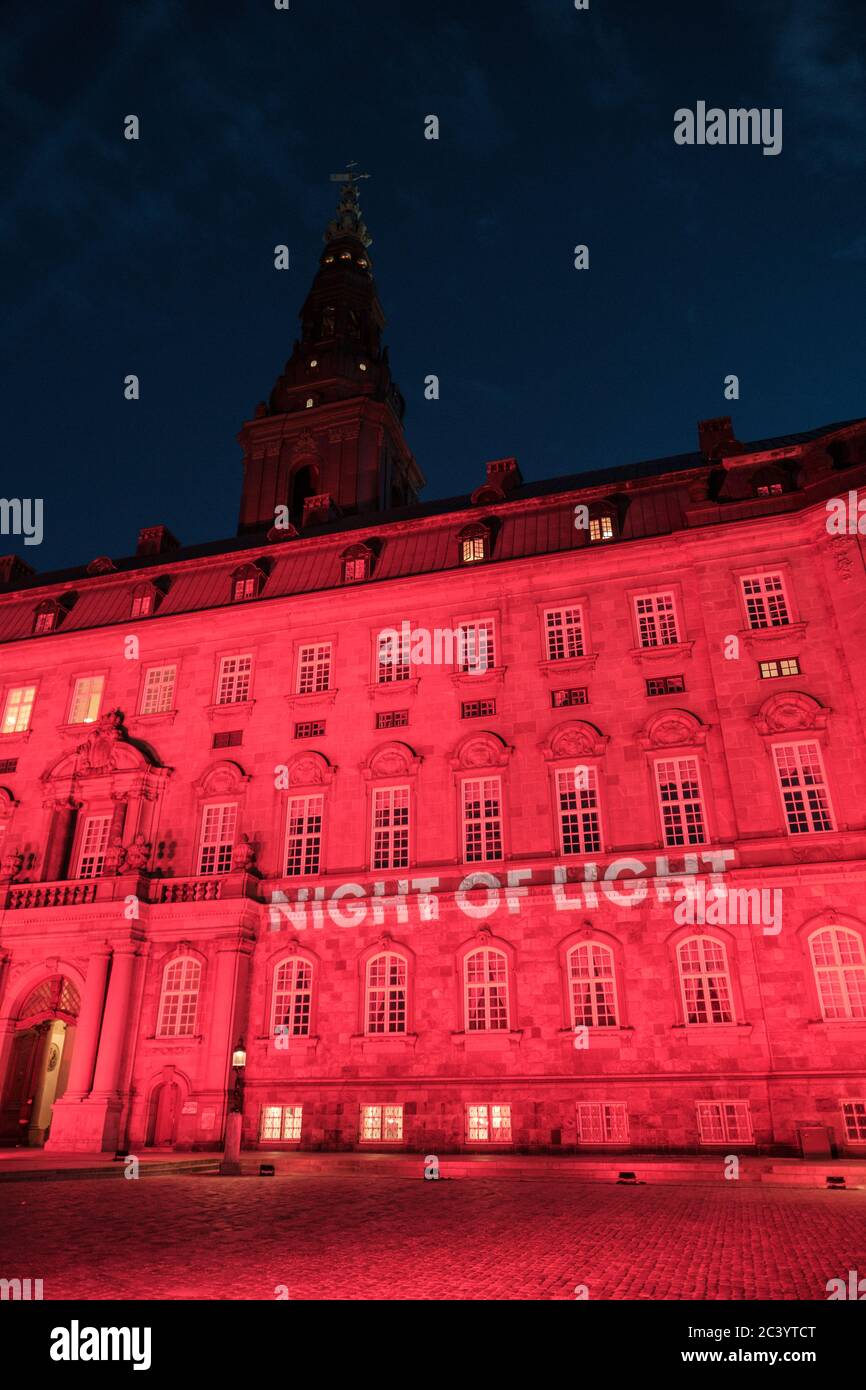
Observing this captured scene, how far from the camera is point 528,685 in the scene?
32.6 metres

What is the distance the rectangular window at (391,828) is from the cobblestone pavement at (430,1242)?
531 inches

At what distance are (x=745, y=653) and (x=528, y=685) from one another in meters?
7.70

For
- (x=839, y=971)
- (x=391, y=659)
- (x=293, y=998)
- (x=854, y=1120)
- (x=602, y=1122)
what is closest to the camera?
(x=854, y=1120)

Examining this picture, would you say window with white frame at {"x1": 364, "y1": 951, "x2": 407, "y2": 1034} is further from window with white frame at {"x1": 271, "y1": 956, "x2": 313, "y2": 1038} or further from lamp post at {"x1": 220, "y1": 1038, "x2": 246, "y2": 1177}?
lamp post at {"x1": 220, "y1": 1038, "x2": 246, "y2": 1177}

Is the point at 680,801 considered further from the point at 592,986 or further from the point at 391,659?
the point at 391,659

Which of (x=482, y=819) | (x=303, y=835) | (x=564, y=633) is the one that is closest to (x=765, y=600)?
(x=564, y=633)

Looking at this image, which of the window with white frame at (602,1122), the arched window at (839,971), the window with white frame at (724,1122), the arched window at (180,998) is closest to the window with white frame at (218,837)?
the arched window at (180,998)

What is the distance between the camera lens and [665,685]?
102 ft

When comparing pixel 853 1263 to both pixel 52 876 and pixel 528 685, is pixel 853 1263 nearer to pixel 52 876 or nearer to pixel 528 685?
pixel 528 685

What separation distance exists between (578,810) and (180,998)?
15365mm

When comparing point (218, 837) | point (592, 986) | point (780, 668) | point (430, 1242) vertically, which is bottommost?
point (430, 1242)

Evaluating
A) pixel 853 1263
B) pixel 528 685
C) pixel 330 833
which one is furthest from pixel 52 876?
pixel 853 1263

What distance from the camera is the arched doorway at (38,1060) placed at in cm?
3184
